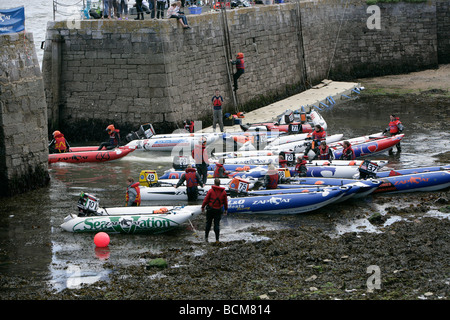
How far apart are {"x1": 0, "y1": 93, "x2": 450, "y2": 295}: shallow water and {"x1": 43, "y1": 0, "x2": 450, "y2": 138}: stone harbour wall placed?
6.74ft

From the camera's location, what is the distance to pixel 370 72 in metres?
30.5

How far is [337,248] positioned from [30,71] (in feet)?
26.3

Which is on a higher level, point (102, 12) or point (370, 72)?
point (102, 12)

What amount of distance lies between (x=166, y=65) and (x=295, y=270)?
10798 millimetres

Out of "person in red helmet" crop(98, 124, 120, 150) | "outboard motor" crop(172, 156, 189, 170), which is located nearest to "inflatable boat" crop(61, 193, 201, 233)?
"outboard motor" crop(172, 156, 189, 170)

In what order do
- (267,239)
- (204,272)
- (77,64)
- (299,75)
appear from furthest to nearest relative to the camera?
(299,75) → (77,64) → (267,239) → (204,272)

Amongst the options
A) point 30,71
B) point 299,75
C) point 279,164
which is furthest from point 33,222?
point 299,75

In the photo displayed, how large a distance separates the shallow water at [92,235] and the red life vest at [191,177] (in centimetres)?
110

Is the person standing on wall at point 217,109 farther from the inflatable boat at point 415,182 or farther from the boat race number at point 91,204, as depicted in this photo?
the boat race number at point 91,204

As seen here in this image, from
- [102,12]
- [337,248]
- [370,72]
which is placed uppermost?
[102,12]

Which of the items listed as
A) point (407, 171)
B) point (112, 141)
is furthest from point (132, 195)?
point (407, 171)

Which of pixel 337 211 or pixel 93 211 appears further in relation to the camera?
pixel 337 211
